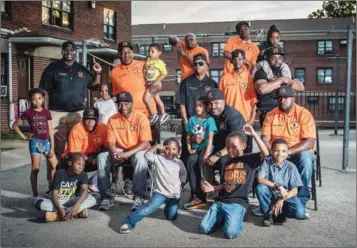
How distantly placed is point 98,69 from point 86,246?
3.17 meters

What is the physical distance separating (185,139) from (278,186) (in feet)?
5.55

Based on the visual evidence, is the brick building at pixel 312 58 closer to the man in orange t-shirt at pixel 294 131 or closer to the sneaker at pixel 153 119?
the sneaker at pixel 153 119

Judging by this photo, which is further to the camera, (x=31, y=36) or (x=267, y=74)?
(x=31, y=36)

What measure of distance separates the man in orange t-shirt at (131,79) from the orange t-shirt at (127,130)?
2.61 ft

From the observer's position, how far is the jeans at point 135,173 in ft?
19.8

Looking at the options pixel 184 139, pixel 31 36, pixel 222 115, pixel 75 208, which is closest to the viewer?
pixel 75 208

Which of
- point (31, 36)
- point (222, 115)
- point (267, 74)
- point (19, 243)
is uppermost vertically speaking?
point (31, 36)

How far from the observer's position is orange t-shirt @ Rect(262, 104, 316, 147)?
5787 mm

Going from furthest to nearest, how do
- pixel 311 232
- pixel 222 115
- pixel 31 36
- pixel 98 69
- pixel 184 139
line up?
pixel 31 36
pixel 98 69
pixel 184 139
pixel 222 115
pixel 311 232

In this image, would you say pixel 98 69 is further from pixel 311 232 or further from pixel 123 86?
pixel 311 232

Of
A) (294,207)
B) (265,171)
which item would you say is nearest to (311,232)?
(294,207)

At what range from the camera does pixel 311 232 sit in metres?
5.14

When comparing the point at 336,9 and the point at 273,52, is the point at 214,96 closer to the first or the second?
the point at 273,52

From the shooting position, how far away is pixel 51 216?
18.2 feet
